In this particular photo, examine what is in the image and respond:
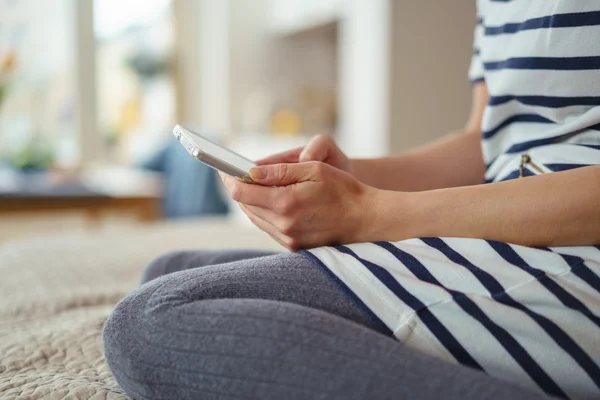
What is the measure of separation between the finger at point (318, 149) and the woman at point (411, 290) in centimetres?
12

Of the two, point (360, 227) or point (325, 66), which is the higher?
point (325, 66)

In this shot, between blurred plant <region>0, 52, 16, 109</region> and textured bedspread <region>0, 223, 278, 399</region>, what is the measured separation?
2.57 meters

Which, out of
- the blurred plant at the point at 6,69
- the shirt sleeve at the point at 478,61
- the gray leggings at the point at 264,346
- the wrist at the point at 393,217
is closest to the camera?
the gray leggings at the point at 264,346

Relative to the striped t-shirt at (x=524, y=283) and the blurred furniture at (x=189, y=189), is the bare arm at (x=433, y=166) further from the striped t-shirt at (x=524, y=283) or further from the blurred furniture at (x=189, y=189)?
Result: the blurred furniture at (x=189, y=189)

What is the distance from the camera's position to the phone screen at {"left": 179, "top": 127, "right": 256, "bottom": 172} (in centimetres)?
59

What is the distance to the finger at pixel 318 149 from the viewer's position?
0.74 m

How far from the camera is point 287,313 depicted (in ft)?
1.58

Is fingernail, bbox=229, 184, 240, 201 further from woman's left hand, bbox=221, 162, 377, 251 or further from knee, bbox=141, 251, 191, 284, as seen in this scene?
knee, bbox=141, 251, 191, 284

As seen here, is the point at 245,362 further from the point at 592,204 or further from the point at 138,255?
the point at 138,255

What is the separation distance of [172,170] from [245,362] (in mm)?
2656

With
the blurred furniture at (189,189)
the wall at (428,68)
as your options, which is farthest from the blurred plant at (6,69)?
the wall at (428,68)

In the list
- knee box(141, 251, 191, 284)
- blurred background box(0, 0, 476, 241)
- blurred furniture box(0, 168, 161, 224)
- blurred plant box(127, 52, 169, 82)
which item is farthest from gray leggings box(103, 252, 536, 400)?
blurred plant box(127, 52, 169, 82)

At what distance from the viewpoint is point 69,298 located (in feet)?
3.14

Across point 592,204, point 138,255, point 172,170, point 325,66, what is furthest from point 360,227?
point 325,66
